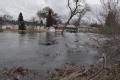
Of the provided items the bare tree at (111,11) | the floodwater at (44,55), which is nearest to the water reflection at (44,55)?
the floodwater at (44,55)

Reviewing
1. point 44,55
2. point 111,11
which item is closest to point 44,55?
point 44,55

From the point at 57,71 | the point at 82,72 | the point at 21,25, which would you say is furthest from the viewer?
the point at 21,25

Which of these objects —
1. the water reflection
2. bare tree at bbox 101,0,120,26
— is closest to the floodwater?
the water reflection

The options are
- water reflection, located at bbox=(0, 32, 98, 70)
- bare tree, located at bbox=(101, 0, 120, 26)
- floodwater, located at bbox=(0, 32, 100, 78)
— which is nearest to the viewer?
bare tree, located at bbox=(101, 0, 120, 26)

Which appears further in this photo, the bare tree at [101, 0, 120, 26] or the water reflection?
the water reflection

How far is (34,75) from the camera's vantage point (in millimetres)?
8758

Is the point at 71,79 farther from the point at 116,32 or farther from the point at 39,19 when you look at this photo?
the point at 39,19

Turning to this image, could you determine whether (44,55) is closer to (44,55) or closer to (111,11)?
(44,55)

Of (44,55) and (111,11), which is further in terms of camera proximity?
(44,55)

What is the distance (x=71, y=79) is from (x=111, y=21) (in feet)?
13.2

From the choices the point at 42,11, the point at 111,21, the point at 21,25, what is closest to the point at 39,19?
the point at 42,11

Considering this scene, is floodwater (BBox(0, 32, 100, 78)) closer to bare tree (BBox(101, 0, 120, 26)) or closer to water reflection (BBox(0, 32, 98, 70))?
water reflection (BBox(0, 32, 98, 70))

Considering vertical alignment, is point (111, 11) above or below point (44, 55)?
above

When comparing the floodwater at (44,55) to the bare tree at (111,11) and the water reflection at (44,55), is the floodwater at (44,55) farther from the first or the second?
the bare tree at (111,11)
